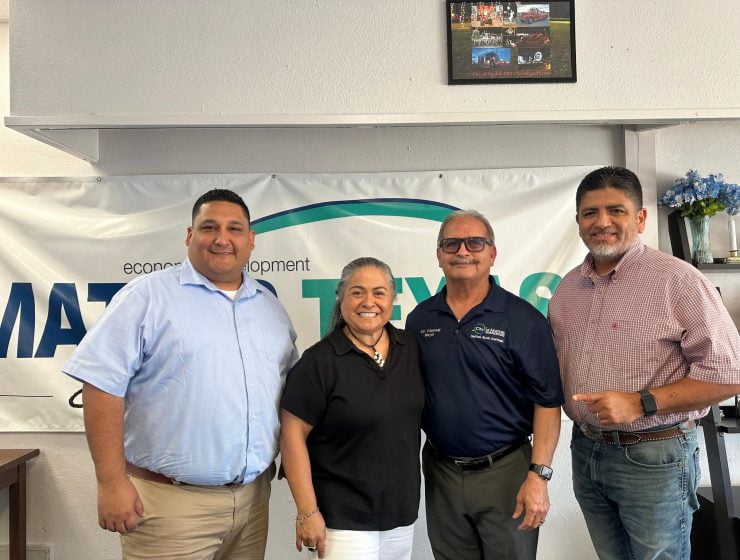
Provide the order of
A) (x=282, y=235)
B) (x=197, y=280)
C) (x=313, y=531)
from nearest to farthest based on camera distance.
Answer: (x=313, y=531), (x=197, y=280), (x=282, y=235)

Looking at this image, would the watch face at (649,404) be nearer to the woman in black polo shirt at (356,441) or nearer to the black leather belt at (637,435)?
the black leather belt at (637,435)

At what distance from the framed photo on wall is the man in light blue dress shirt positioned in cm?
123

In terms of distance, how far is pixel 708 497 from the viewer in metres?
2.59

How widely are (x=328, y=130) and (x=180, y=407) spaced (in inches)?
65.2

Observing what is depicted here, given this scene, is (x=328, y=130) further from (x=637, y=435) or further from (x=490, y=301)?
(x=637, y=435)

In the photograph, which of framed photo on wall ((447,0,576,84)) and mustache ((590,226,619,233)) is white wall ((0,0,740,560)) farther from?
mustache ((590,226,619,233))

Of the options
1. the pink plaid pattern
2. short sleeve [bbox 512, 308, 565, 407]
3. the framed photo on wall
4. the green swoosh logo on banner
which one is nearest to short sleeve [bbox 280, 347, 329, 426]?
short sleeve [bbox 512, 308, 565, 407]

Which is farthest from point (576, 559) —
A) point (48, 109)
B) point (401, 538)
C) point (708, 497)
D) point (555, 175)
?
point (48, 109)

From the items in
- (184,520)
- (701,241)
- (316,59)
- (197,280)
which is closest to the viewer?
(184,520)

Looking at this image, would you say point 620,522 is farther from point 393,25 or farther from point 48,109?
point 48,109

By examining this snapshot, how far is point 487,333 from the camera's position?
1780 millimetres

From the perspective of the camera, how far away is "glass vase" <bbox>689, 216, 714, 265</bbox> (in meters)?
2.70

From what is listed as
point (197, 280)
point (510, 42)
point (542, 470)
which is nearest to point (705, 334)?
point (542, 470)

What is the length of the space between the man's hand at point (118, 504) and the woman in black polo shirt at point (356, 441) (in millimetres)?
441
